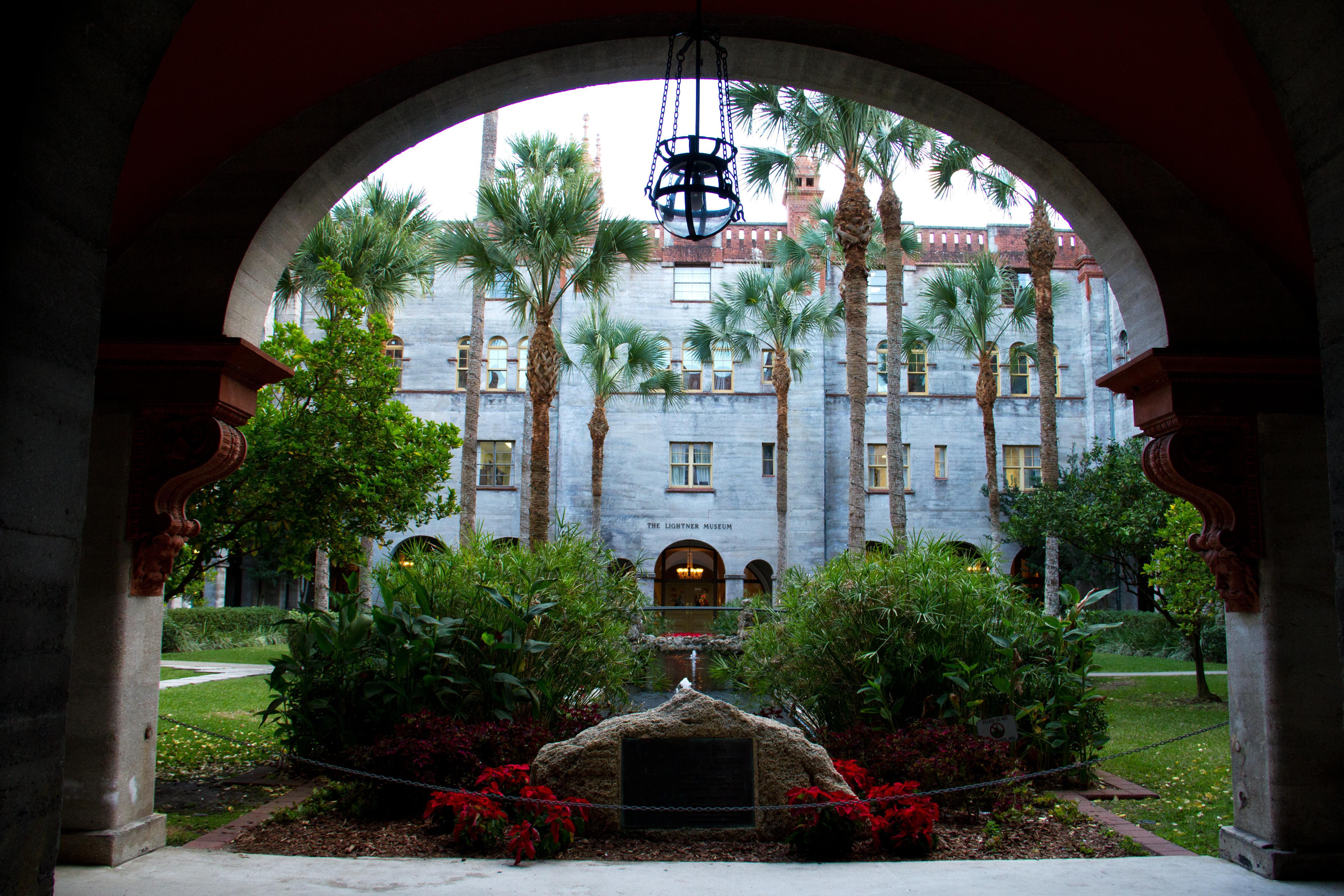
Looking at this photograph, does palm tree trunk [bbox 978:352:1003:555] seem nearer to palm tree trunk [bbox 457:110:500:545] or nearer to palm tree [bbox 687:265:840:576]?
palm tree [bbox 687:265:840:576]

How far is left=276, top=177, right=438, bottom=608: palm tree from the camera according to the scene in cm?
1912

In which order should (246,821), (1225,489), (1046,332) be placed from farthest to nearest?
(1046,332) → (246,821) → (1225,489)

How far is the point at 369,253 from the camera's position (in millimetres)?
19516

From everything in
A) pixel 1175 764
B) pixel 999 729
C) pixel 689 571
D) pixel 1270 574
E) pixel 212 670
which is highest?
pixel 1270 574

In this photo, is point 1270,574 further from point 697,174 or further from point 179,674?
point 179,674

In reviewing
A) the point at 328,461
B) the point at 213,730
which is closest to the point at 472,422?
the point at 328,461

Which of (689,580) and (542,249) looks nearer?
(542,249)

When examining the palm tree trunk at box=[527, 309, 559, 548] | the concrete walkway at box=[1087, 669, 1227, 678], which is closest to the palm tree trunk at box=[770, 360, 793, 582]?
the concrete walkway at box=[1087, 669, 1227, 678]

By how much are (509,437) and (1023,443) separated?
57.8ft

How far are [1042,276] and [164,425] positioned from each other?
20.7 metres

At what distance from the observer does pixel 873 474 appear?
31.8 m

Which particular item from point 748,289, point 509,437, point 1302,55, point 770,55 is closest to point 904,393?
point 748,289

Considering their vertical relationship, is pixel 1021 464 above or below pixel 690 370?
below

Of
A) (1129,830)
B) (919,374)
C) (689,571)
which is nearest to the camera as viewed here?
(1129,830)
